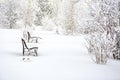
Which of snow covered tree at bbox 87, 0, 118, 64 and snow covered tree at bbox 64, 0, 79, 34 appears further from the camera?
snow covered tree at bbox 64, 0, 79, 34

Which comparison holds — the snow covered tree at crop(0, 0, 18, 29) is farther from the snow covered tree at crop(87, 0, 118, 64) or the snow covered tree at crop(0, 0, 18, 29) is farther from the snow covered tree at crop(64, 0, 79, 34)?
the snow covered tree at crop(87, 0, 118, 64)

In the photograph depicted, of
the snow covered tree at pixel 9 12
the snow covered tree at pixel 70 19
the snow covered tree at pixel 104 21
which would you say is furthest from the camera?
the snow covered tree at pixel 9 12

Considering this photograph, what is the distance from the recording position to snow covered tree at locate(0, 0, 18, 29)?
131 ft

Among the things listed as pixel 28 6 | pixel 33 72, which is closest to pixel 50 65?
pixel 33 72

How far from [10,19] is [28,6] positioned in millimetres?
3554

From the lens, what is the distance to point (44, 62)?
9.66 m

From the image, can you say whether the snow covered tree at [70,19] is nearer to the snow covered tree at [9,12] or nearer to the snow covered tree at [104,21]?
the snow covered tree at [9,12]

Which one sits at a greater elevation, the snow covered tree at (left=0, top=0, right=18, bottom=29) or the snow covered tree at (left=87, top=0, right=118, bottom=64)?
the snow covered tree at (left=0, top=0, right=18, bottom=29)

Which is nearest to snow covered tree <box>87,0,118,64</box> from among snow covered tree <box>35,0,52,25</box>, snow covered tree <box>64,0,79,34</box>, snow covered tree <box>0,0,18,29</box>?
snow covered tree <box>64,0,79,34</box>

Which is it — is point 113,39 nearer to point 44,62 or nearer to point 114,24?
point 114,24

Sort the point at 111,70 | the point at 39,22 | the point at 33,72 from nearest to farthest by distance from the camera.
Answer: the point at 33,72, the point at 111,70, the point at 39,22

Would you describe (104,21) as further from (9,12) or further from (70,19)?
(9,12)

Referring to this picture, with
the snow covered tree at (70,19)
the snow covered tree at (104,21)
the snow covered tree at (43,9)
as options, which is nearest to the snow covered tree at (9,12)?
the snow covered tree at (43,9)

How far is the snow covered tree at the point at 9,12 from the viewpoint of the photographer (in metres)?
40.1
